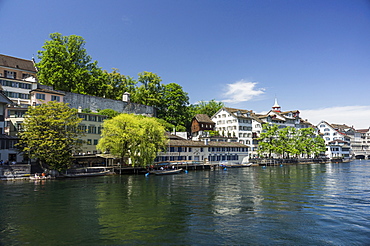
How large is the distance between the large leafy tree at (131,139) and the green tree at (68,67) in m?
25.9

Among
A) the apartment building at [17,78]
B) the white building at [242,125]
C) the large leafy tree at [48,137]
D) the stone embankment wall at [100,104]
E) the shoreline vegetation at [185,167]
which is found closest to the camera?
the shoreline vegetation at [185,167]

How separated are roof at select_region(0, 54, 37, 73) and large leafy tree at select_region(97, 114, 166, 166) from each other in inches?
1519

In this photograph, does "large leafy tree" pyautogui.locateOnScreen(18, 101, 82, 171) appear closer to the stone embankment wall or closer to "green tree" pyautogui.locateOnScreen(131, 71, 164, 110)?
the stone embankment wall

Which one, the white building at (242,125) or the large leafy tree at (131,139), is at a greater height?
the white building at (242,125)

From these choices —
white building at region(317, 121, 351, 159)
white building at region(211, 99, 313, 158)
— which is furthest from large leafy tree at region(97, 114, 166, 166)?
white building at region(317, 121, 351, 159)

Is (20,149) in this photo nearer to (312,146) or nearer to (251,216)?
(251,216)

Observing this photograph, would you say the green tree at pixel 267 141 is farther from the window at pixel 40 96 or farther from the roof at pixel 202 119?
the window at pixel 40 96

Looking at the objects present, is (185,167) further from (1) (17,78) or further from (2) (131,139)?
(1) (17,78)

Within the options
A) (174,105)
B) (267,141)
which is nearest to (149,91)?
(174,105)

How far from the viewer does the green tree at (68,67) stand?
7069cm

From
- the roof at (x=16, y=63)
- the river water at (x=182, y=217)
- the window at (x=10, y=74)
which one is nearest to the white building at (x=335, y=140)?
the river water at (x=182, y=217)

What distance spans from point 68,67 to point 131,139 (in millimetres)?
34356

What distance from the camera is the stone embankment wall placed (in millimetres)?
68625

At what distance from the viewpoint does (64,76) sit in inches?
2813
